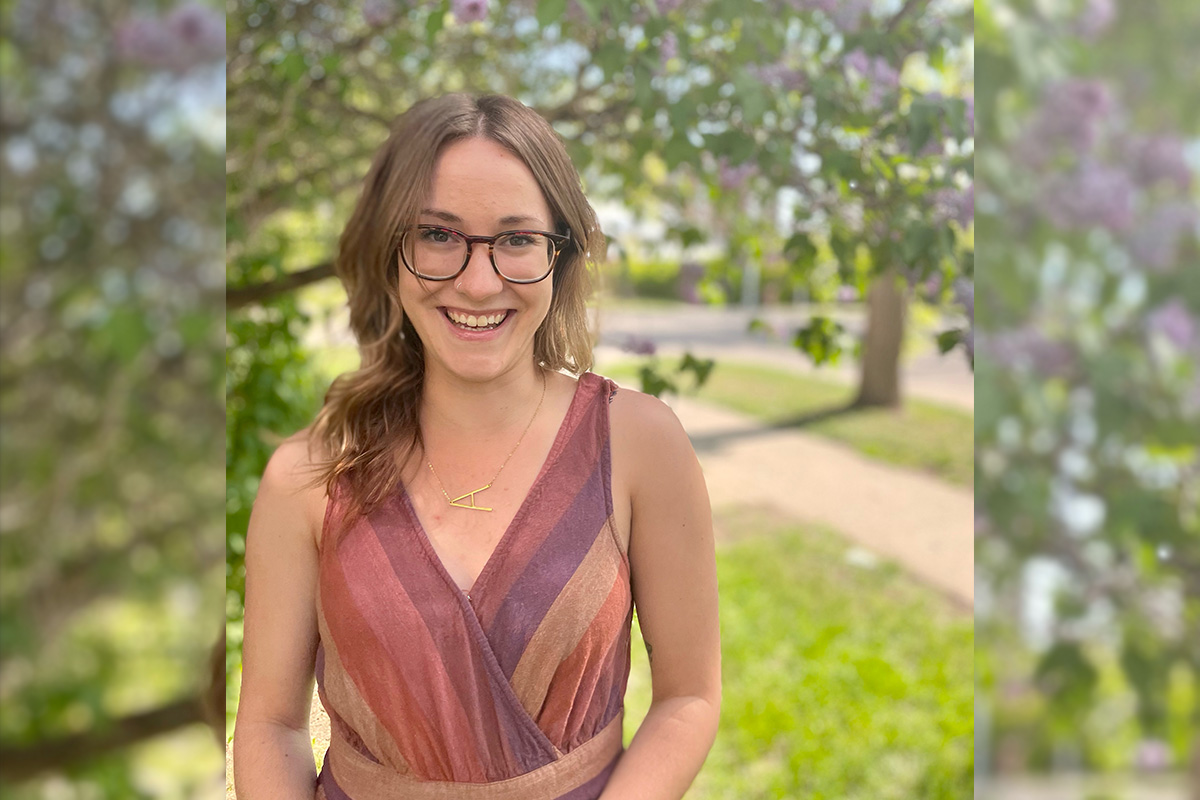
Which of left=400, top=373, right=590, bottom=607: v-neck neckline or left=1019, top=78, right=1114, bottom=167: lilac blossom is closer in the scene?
left=400, top=373, right=590, bottom=607: v-neck neckline

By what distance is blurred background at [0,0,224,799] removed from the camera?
152 cm

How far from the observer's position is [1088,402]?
79.9 inches

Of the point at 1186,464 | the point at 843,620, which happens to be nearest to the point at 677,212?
the point at 1186,464

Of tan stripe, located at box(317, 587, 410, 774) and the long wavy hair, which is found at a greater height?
the long wavy hair

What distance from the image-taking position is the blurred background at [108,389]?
4.99 ft

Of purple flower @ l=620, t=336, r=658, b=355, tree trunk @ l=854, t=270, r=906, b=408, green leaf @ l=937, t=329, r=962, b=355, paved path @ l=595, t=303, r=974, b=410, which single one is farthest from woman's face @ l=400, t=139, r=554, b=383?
tree trunk @ l=854, t=270, r=906, b=408

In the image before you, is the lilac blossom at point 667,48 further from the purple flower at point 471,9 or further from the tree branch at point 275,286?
the tree branch at point 275,286

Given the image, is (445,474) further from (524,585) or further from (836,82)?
(836,82)

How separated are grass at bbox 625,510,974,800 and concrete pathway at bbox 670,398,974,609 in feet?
0.61

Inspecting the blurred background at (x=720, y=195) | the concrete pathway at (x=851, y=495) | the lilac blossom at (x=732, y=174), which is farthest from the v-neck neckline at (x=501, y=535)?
the concrete pathway at (x=851, y=495)

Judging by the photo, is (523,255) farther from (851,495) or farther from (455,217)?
(851,495)

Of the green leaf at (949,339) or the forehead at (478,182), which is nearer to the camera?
the forehead at (478,182)

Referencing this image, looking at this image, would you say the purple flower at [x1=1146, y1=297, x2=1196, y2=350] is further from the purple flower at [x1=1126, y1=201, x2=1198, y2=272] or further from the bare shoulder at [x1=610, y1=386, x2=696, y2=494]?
the bare shoulder at [x1=610, y1=386, x2=696, y2=494]

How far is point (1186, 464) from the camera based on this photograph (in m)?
2.00
